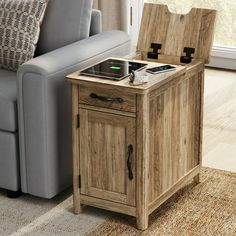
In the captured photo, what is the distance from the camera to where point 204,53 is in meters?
2.98

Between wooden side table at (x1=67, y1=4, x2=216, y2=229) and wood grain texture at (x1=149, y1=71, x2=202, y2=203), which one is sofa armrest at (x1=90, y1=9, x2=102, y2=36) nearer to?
wooden side table at (x1=67, y1=4, x2=216, y2=229)

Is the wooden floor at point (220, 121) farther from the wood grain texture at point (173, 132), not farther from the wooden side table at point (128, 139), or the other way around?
the wooden side table at point (128, 139)

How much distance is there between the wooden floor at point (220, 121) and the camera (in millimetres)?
3479

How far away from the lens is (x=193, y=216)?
2.90 m

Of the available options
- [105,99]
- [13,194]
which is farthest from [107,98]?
[13,194]

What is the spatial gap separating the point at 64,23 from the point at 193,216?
105cm

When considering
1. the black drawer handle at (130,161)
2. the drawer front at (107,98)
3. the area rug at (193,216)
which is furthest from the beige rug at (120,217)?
the drawer front at (107,98)

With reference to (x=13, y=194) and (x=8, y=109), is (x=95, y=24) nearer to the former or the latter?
(x=8, y=109)

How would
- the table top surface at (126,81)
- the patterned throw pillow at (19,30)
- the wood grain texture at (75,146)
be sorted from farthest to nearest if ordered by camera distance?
1. the patterned throw pillow at (19,30)
2. the wood grain texture at (75,146)
3. the table top surface at (126,81)

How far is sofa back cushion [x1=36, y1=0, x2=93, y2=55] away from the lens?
10.6 ft

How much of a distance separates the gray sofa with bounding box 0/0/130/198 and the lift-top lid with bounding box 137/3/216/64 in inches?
9.4

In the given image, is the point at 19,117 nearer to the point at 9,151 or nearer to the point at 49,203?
the point at 9,151

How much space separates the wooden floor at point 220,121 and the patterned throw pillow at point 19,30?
3.28 ft

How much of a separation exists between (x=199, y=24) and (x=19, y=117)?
0.83 m
